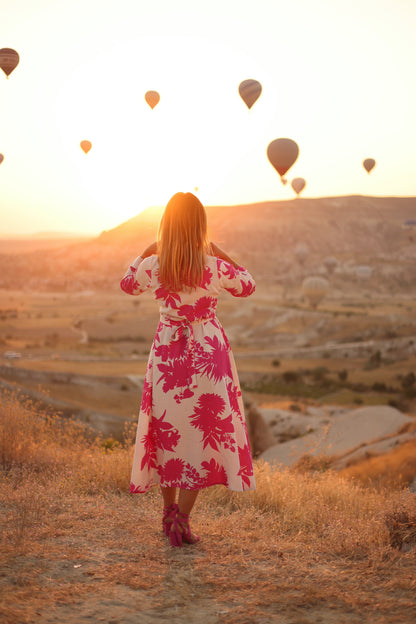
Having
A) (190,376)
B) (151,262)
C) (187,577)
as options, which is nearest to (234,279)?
(151,262)

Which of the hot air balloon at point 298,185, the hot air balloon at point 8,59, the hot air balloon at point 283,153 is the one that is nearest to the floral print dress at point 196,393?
the hot air balloon at point 8,59

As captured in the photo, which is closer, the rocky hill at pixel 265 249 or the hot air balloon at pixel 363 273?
the hot air balloon at pixel 363 273

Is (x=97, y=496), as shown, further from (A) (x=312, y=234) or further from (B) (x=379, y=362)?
(A) (x=312, y=234)

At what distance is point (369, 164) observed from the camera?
56.5 m

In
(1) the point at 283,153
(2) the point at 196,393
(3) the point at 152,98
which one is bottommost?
(2) the point at 196,393

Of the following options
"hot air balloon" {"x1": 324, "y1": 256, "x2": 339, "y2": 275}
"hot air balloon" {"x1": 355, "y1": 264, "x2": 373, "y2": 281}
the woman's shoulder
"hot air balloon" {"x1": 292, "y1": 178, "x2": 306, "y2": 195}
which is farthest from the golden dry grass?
"hot air balloon" {"x1": 324, "y1": 256, "x2": 339, "y2": 275}

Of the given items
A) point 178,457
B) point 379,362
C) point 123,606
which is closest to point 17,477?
point 178,457

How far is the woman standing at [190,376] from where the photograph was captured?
152 inches

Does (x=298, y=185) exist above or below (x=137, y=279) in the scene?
above

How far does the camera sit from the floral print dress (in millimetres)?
3916

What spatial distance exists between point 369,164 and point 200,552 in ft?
186

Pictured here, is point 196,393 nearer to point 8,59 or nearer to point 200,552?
point 200,552

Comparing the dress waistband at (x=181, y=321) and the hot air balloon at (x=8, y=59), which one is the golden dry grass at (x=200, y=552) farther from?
the hot air balloon at (x=8, y=59)

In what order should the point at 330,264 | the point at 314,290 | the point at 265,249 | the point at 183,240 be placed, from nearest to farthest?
the point at 183,240
the point at 314,290
the point at 330,264
the point at 265,249
